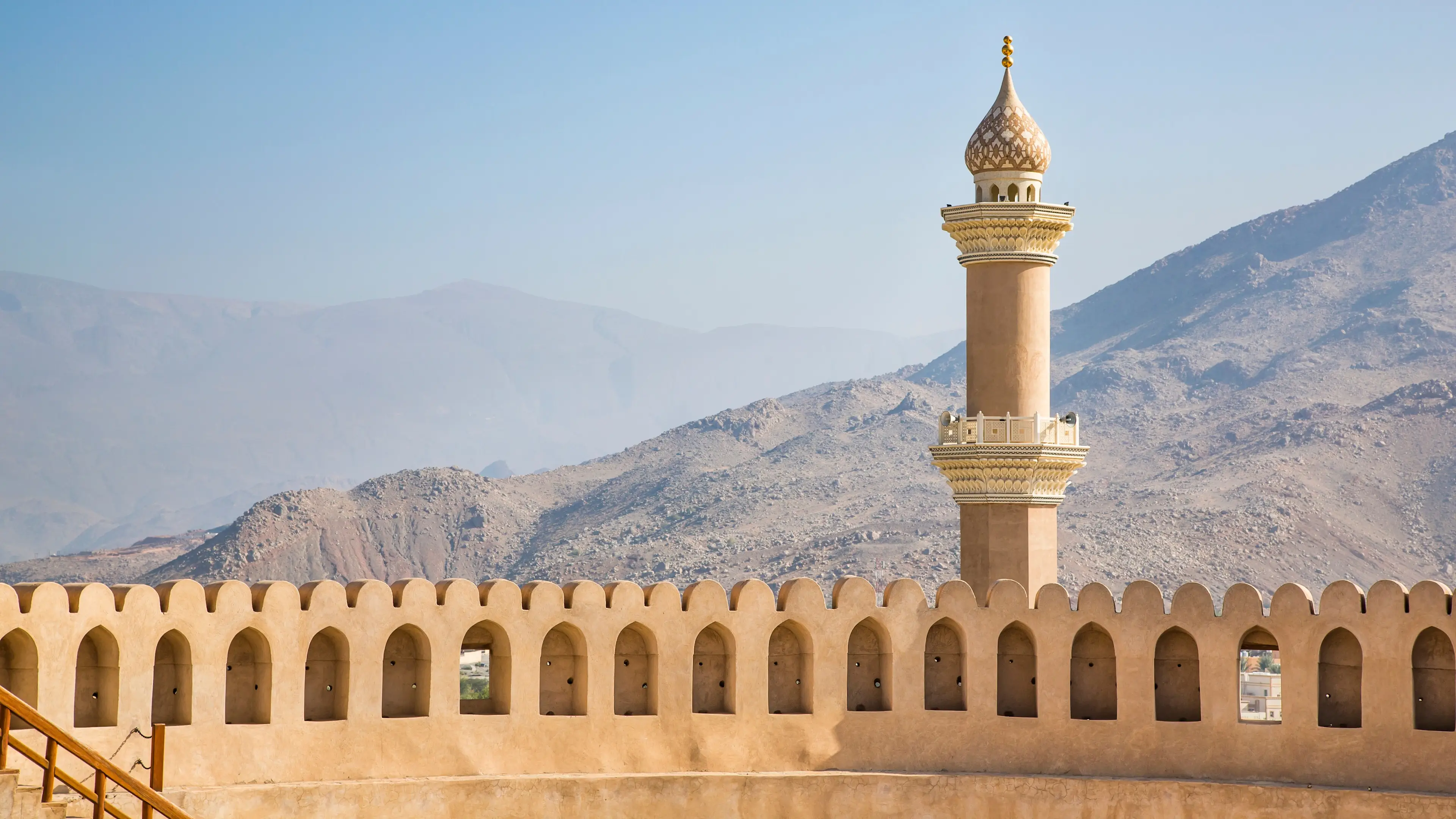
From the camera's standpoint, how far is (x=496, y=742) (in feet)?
52.7

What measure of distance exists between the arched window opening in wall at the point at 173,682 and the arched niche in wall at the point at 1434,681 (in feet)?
34.8

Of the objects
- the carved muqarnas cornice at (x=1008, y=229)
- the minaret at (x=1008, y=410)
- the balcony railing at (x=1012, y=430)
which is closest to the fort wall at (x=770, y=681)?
the minaret at (x=1008, y=410)

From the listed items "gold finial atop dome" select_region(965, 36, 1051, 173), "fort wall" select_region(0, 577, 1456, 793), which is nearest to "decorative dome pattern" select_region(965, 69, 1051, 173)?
"gold finial atop dome" select_region(965, 36, 1051, 173)

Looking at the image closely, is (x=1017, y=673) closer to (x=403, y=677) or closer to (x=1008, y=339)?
(x=1008, y=339)

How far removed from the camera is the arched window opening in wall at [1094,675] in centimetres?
1711

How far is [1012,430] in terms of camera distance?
1941cm

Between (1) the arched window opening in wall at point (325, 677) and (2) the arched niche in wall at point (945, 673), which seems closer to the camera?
(1) the arched window opening in wall at point (325, 677)

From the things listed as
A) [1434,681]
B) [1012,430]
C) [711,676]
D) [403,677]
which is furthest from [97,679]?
[1434,681]

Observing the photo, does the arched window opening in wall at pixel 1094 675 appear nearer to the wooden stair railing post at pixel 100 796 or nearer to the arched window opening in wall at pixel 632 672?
the arched window opening in wall at pixel 632 672

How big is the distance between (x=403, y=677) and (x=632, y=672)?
215 cm

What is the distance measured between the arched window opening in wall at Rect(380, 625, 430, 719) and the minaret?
6152 millimetres

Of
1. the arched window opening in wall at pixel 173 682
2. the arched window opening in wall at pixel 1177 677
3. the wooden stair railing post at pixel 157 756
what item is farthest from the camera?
the arched window opening in wall at pixel 1177 677

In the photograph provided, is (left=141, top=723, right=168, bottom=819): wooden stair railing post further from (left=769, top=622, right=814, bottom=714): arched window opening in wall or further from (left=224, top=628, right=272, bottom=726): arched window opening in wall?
(left=769, top=622, right=814, bottom=714): arched window opening in wall

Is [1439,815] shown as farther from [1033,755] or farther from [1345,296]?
[1345,296]
